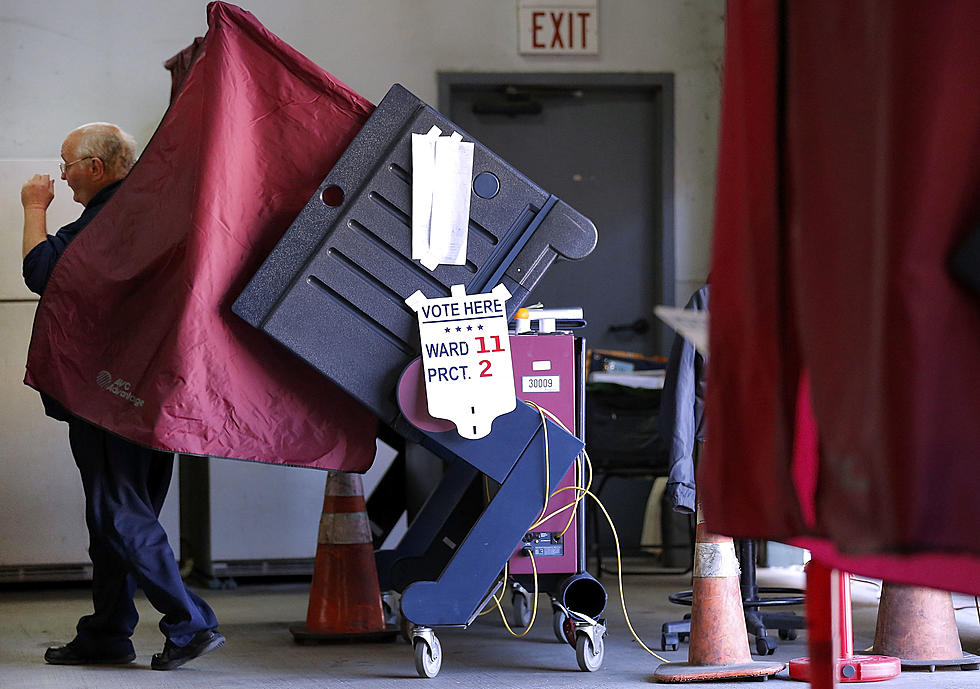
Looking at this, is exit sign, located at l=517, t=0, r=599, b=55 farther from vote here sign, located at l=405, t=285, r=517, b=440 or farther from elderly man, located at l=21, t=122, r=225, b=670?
vote here sign, located at l=405, t=285, r=517, b=440

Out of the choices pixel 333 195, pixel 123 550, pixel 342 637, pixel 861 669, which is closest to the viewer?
pixel 861 669

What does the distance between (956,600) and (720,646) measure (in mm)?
2175

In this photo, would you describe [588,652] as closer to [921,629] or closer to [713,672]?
[713,672]

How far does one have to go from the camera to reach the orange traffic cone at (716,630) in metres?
3.15

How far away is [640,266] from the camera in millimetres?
6719

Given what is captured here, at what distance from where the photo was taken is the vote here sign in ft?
10.2

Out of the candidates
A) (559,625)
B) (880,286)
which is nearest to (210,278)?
(559,625)

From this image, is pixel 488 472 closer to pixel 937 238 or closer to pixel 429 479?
pixel 429 479

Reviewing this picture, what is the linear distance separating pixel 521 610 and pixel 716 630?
1283 millimetres

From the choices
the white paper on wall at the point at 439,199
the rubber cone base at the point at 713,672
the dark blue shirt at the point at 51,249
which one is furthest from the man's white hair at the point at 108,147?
the rubber cone base at the point at 713,672

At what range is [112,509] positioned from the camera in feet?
10.9

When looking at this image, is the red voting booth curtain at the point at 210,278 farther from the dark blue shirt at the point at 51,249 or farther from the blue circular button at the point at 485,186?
the blue circular button at the point at 485,186

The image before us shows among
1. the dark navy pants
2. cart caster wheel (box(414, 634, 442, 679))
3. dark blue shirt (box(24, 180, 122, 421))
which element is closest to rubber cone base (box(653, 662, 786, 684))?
cart caster wheel (box(414, 634, 442, 679))

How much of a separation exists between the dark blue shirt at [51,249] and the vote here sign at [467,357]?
1102 mm
